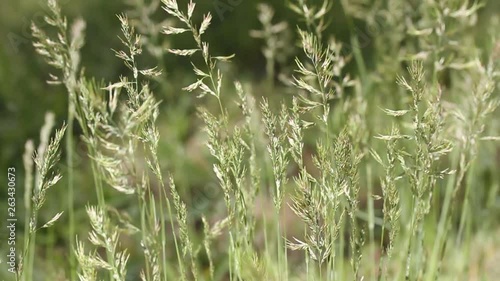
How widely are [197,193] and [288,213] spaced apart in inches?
17.5

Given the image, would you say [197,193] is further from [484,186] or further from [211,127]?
[211,127]

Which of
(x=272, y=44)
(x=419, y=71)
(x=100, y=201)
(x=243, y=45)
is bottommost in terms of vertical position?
(x=100, y=201)

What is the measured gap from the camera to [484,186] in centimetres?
349

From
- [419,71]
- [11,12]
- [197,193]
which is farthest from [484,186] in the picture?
[11,12]

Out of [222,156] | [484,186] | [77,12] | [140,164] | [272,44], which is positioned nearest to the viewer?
[222,156]

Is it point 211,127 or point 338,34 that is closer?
point 211,127

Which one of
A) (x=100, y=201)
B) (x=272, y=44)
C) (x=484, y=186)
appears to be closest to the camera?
(x=100, y=201)

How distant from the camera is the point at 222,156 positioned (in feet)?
3.84

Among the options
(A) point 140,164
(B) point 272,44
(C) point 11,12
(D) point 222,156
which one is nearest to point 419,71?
(D) point 222,156

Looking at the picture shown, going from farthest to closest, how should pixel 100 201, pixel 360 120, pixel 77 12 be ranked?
pixel 77 12
pixel 360 120
pixel 100 201

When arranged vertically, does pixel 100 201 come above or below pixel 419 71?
below

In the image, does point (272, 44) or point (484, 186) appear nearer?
point (272, 44)

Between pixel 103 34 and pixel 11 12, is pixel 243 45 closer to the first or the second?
pixel 103 34

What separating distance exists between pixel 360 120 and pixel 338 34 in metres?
A: 3.03
